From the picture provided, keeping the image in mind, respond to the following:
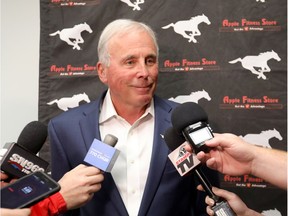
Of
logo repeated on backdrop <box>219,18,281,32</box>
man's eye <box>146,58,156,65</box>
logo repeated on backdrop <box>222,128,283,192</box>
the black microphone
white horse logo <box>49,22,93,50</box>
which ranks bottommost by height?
logo repeated on backdrop <box>222,128,283,192</box>

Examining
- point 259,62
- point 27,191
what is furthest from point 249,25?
point 27,191

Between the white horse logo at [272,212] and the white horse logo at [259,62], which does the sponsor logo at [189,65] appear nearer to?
the white horse logo at [259,62]

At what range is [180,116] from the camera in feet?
3.52

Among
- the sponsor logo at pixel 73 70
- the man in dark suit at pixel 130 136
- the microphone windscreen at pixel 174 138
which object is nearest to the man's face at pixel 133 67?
the man in dark suit at pixel 130 136

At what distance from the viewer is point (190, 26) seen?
1.73 metres

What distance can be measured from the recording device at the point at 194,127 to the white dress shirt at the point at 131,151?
373 mm

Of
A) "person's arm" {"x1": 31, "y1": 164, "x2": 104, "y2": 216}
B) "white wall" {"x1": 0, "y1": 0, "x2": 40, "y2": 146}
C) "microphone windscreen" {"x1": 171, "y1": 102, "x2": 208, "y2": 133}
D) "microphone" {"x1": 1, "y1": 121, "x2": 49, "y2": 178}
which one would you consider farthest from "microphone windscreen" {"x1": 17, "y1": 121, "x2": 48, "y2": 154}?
"white wall" {"x1": 0, "y1": 0, "x2": 40, "y2": 146}

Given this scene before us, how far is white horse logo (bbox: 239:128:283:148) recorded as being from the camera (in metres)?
1.70

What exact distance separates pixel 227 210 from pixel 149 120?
60 cm

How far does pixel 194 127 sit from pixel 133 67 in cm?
51

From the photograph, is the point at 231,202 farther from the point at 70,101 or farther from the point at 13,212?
the point at 70,101

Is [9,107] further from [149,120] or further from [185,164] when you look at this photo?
[185,164]

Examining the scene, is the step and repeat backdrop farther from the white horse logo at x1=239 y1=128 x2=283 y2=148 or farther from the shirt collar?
the shirt collar

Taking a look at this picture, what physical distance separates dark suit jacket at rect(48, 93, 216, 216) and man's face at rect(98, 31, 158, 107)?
0.37ft
